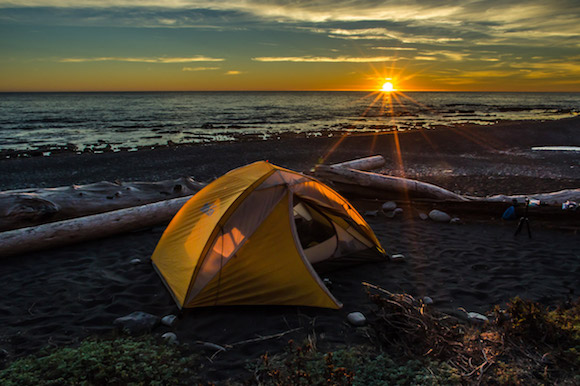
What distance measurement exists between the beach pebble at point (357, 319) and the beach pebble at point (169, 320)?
7.44ft

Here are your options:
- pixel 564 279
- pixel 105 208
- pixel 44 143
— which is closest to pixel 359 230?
pixel 564 279

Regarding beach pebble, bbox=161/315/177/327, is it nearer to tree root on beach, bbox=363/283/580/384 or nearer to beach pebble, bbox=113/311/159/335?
beach pebble, bbox=113/311/159/335

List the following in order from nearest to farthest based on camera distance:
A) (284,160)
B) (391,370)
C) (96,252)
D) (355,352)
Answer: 1. (391,370)
2. (355,352)
3. (96,252)
4. (284,160)

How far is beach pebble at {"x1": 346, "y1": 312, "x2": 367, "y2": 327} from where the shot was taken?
4715 millimetres

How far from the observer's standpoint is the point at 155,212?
8562 mm

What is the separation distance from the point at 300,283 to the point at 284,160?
49.3 feet

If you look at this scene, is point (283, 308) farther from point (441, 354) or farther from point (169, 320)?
point (441, 354)

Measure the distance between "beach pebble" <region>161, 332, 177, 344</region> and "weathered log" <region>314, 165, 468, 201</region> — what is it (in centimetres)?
667

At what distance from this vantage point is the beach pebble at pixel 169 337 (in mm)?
4358

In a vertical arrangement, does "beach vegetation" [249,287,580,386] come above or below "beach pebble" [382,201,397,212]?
below

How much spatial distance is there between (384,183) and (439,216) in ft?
5.47

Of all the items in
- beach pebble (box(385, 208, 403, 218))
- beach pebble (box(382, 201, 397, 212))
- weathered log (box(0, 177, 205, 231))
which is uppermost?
weathered log (box(0, 177, 205, 231))

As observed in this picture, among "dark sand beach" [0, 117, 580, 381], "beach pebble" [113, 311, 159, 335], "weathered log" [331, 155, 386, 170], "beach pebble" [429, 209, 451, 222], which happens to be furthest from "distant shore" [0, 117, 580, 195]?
"beach pebble" [113, 311, 159, 335]

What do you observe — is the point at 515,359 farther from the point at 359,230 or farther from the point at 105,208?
the point at 105,208
